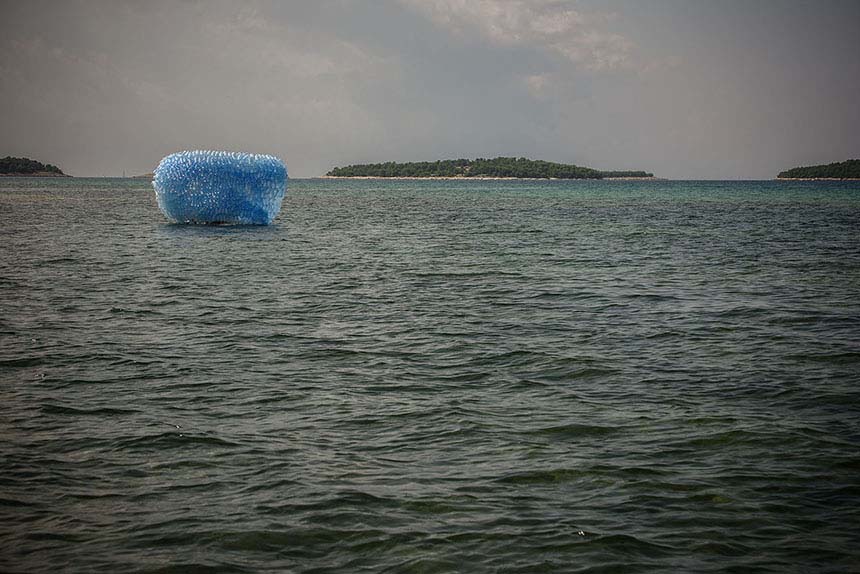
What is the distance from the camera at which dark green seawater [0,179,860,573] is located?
271 inches

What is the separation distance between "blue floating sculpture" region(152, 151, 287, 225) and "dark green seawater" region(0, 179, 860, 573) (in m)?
19.1

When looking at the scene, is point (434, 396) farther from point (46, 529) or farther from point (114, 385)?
point (46, 529)

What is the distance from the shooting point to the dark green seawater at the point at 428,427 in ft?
22.6

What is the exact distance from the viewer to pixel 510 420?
10039 mm

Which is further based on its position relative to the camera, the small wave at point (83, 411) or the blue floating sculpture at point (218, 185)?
the blue floating sculpture at point (218, 185)

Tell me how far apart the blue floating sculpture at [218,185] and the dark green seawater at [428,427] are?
19.1 m

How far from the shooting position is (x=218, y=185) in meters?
40.9

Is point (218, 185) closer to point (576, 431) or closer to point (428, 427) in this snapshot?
point (428, 427)

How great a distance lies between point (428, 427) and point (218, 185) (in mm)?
33393

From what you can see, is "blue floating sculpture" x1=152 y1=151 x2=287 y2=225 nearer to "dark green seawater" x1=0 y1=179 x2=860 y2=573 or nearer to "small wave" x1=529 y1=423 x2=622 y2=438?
"dark green seawater" x1=0 y1=179 x2=860 y2=573

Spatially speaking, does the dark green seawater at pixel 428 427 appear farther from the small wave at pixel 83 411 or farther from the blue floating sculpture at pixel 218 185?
the blue floating sculpture at pixel 218 185

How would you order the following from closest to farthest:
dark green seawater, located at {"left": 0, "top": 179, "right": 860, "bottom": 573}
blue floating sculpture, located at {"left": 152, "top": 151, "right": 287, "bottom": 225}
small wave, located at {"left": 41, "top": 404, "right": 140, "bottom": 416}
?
dark green seawater, located at {"left": 0, "top": 179, "right": 860, "bottom": 573} < small wave, located at {"left": 41, "top": 404, "right": 140, "bottom": 416} < blue floating sculpture, located at {"left": 152, "top": 151, "right": 287, "bottom": 225}

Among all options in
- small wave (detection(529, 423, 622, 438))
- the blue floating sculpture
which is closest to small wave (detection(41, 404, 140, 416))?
small wave (detection(529, 423, 622, 438))

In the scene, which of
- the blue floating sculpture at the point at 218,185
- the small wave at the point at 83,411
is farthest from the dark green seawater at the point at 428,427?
the blue floating sculpture at the point at 218,185
